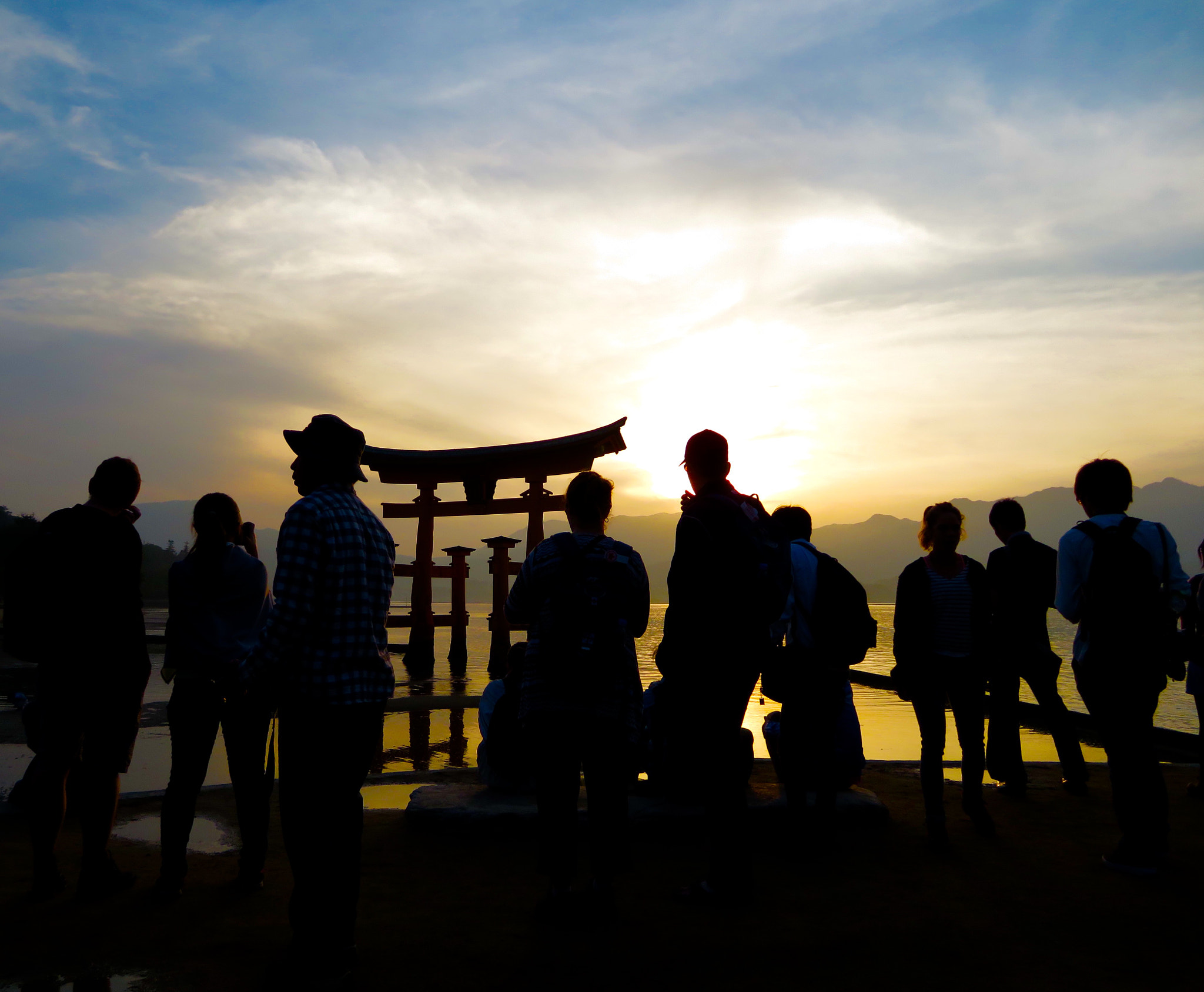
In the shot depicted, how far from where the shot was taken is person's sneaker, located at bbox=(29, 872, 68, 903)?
3.21 metres

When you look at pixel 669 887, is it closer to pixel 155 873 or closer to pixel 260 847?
pixel 260 847

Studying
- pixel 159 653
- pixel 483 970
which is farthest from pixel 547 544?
pixel 159 653

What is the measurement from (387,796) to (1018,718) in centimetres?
421

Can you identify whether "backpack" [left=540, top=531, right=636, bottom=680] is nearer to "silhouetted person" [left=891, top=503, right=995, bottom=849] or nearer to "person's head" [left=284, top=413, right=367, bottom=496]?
"person's head" [left=284, top=413, right=367, bottom=496]

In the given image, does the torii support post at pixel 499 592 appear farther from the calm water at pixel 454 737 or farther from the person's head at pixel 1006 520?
the person's head at pixel 1006 520

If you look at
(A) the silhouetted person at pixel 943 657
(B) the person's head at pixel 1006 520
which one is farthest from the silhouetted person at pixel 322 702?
(B) the person's head at pixel 1006 520

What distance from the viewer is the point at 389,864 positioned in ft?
12.1

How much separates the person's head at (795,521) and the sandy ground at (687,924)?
1542 millimetres

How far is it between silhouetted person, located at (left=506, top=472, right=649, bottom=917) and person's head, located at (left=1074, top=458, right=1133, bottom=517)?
90.6 inches

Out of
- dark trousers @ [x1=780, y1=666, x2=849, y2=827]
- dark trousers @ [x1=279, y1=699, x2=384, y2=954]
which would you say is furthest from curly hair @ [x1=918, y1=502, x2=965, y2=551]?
dark trousers @ [x1=279, y1=699, x2=384, y2=954]

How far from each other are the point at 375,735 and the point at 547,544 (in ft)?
3.11

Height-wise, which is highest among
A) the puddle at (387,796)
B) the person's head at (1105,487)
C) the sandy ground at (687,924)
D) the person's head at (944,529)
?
the person's head at (1105,487)

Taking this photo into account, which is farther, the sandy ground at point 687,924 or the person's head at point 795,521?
the person's head at point 795,521

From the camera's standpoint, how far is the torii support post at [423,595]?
17.3m
